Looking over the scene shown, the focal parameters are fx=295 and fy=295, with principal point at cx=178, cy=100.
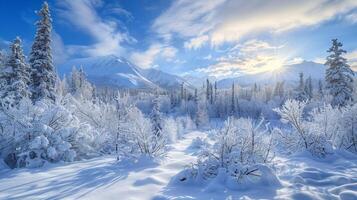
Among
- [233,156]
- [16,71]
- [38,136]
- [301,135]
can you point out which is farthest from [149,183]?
[16,71]

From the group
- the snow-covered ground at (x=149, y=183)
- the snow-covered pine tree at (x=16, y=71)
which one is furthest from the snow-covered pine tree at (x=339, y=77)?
the snow-covered pine tree at (x=16, y=71)

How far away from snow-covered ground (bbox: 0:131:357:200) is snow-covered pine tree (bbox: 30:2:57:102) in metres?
13.8

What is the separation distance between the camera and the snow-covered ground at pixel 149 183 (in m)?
7.12

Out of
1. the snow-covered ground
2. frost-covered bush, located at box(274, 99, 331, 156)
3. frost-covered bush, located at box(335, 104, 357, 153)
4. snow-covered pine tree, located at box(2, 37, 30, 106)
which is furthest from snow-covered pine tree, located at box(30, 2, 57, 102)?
frost-covered bush, located at box(335, 104, 357, 153)

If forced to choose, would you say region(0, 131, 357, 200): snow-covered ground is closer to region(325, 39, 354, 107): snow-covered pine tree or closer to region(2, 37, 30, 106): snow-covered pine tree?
region(2, 37, 30, 106): snow-covered pine tree

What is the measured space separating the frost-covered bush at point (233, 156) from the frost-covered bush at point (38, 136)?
19.5ft

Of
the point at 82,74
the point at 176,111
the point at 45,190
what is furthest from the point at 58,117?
the point at 176,111

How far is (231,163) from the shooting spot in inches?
358

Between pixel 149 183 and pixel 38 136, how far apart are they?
5.79 metres

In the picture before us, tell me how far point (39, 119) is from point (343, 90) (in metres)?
25.2

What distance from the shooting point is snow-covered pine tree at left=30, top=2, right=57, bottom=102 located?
75.7ft

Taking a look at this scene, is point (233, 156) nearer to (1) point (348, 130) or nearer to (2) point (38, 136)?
(2) point (38, 136)

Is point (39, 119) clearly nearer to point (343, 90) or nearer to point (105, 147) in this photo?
point (105, 147)

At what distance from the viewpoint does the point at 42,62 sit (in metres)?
23.3
